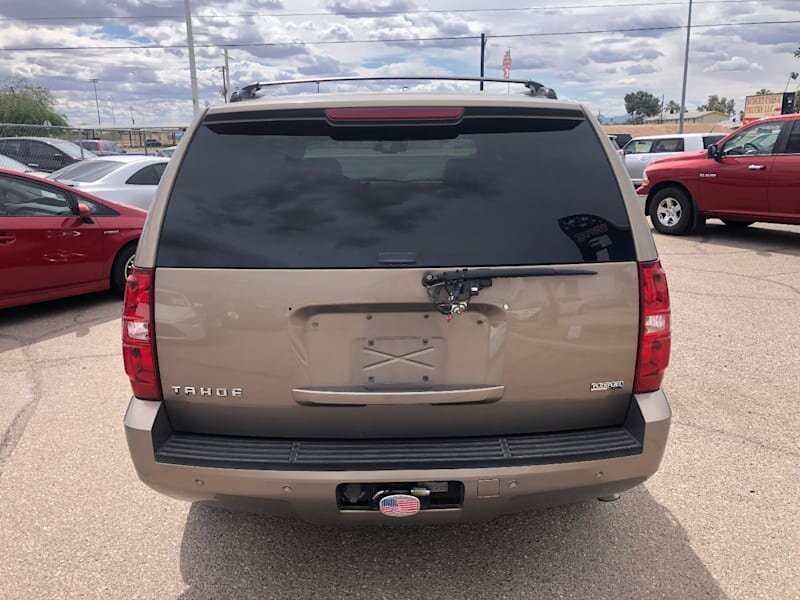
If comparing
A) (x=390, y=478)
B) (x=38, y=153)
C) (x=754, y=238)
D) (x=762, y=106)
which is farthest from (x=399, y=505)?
(x=762, y=106)

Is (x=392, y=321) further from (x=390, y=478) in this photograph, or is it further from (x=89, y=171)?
(x=89, y=171)

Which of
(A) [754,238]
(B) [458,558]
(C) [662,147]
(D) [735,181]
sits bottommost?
(B) [458,558]

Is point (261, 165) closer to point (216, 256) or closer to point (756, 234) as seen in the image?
point (216, 256)

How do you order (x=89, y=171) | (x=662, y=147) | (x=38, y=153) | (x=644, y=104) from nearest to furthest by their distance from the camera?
(x=89, y=171) → (x=38, y=153) → (x=662, y=147) → (x=644, y=104)

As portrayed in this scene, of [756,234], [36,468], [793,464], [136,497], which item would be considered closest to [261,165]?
[136,497]

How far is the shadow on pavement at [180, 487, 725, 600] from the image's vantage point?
2637 mm

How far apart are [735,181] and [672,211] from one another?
131 centimetres

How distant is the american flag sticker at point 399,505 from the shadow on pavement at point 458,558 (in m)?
0.56

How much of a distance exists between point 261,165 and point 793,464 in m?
3.33

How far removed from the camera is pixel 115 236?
7.07 m

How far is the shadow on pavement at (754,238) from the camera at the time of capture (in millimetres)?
10086

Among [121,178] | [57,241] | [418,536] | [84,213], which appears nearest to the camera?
[418,536]

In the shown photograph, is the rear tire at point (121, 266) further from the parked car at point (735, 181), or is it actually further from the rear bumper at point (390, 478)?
the parked car at point (735, 181)

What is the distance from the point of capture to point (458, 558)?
112 inches
